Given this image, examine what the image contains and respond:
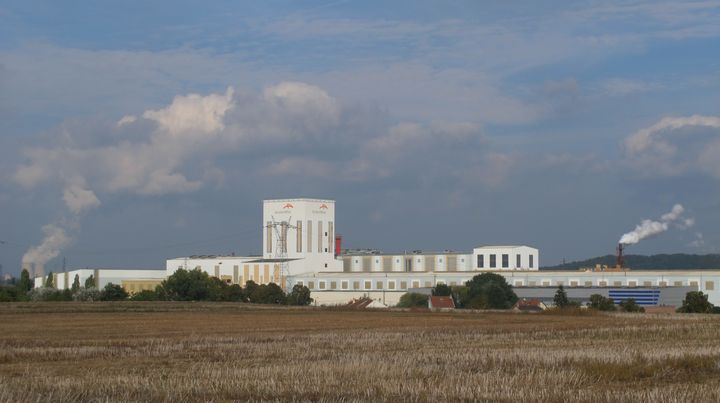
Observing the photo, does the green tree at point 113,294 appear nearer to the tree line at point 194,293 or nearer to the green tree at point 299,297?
the tree line at point 194,293

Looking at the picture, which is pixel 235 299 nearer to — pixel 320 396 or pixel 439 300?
A: pixel 439 300

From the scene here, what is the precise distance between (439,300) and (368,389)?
351 ft

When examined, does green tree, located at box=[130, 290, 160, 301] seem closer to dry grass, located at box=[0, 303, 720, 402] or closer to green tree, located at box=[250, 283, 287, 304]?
green tree, located at box=[250, 283, 287, 304]

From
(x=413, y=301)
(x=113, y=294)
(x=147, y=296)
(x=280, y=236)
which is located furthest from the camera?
(x=280, y=236)

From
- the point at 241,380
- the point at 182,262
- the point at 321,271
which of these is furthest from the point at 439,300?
the point at 241,380

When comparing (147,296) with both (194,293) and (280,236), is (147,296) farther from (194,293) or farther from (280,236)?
(280,236)

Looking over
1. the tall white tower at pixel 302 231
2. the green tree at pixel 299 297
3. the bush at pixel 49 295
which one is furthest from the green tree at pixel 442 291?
the bush at pixel 49 295

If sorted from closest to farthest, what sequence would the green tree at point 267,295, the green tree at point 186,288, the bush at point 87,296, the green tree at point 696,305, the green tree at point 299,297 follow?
the green tree at point 696,305
the bush at point 87,296
the green tree at point 267,295
the green tree at point 186,288
the green tree at point 299,297

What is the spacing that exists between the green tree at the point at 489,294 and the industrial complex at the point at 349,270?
340 inches

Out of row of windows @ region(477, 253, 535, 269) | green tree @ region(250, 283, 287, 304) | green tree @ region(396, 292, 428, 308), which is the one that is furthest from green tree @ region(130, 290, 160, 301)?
row of windows @ region(477, 253, 535, 269)

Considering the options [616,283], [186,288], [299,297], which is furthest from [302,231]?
[616,283]

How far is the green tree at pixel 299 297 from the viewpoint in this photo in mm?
136250

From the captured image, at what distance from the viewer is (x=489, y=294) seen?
125 meters

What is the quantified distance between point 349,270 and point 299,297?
142ft
